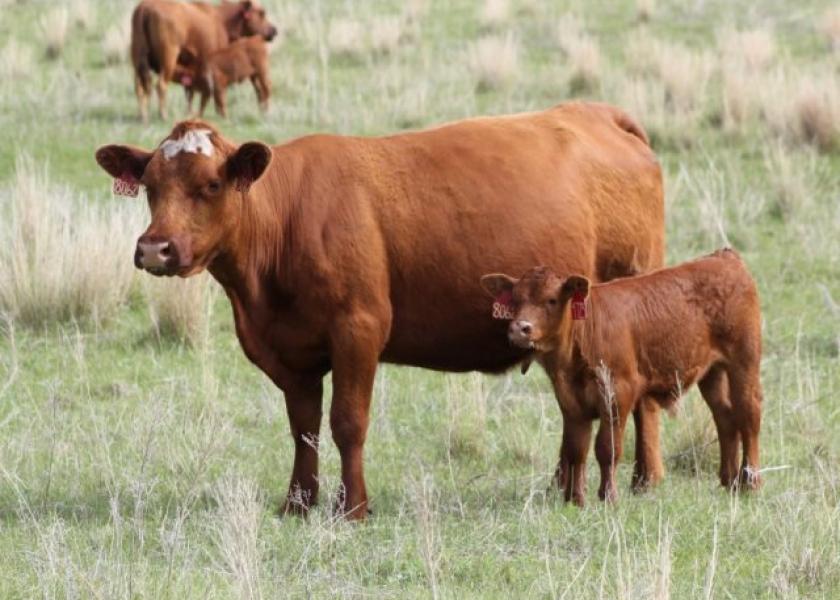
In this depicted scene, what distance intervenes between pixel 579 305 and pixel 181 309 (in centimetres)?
393

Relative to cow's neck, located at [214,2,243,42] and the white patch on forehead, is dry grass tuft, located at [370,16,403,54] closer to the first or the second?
cow's neck, located at [214,2,243,42]

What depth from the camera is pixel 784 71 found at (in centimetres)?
1939

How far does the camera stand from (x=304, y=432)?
7605 millimetres

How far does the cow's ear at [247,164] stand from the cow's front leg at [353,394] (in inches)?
27.2

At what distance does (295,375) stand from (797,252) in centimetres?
613

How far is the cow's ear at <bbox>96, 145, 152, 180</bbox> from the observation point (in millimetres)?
7258

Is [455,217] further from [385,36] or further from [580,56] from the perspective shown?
[385,36]

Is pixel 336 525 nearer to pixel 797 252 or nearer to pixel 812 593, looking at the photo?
pixel 812 593

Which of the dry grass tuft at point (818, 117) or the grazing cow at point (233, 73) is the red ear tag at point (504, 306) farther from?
the grazing cow at point (233, 73)

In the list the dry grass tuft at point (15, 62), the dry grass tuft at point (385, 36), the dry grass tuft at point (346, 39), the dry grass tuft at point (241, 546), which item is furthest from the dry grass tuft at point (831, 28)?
A: the dry grass tuft at point (241, 546)

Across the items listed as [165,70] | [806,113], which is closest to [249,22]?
[165,70]

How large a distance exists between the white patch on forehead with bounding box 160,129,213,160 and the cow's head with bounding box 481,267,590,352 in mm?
1219

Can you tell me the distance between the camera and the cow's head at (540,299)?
708 centimetres

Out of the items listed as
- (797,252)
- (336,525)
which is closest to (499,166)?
(336,525)
